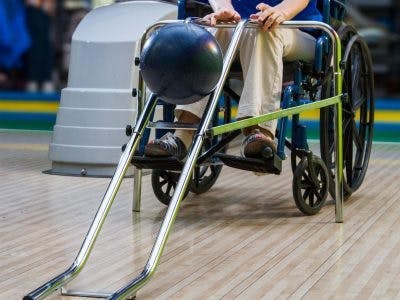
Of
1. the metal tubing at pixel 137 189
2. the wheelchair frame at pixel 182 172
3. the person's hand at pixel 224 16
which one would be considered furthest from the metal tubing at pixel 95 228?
the metal tubing at pixel 137 189

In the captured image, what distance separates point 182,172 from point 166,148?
701mm

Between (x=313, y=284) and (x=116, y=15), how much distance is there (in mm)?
2540

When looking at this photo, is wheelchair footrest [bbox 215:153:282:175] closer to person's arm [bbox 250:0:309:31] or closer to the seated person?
the seated person

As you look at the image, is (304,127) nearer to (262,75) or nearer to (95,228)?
(262,75)

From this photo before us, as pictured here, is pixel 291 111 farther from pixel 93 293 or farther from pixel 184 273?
pixel 93 293

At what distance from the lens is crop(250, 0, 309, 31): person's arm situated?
3.33m

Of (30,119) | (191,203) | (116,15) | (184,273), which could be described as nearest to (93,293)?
(184,273)

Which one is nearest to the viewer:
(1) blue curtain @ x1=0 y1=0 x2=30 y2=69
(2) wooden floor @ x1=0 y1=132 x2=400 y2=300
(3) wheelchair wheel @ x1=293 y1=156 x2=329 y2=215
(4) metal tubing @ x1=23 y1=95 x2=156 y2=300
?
(4) metal tubing @ x1=23 y1=95 x2=156 y2=300

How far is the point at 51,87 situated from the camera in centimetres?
807

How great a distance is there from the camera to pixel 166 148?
3.35m

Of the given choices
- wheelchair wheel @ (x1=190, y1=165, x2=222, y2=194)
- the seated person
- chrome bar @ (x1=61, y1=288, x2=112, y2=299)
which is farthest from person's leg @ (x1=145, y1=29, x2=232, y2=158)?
chrome bar @ (x1=61, y1=288, x2=112, y2=299)

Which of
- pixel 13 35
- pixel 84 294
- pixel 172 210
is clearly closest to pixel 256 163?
pixel 172 210

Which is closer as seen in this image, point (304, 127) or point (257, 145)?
point (257, 145)

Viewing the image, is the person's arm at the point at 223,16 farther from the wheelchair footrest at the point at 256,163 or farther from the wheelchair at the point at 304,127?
the wheelchair footrest at the point at 256,163
